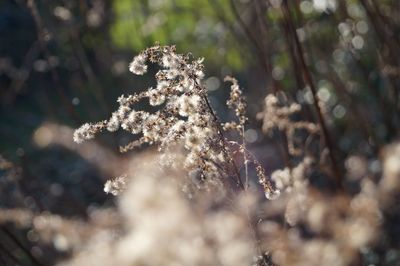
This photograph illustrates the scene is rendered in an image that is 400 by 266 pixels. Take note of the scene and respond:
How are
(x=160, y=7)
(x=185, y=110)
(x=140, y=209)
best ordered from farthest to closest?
(x=160, y=7) → (x=185, y=110) → (x=140, y=209)

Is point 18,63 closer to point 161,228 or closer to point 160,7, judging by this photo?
point 160,7

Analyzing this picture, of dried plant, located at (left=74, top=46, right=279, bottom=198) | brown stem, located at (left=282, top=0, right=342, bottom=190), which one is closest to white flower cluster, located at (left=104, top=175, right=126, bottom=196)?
dried plant, located at (left=74, top=46, right=279, bottom=198)

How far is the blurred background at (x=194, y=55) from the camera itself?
2732 mm

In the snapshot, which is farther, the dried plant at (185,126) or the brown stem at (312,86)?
the brown stem at (312,86)

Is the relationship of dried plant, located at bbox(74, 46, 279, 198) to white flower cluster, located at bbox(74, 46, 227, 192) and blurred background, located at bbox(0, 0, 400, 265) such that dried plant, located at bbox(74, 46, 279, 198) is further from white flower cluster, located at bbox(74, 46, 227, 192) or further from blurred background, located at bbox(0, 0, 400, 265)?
blurred background, located at bbox(0, 0, 400, 265)

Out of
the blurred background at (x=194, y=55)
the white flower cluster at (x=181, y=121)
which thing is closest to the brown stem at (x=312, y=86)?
the blurred background at (x=194, y=55)

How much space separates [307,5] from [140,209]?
3.89 m

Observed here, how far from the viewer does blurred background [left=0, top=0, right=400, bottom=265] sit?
2.73m

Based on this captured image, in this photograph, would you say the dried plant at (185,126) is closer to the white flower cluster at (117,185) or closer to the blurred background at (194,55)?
the white flower cluster at (117,185)

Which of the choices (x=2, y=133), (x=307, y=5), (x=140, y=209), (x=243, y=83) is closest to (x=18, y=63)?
(x=2, y=133)

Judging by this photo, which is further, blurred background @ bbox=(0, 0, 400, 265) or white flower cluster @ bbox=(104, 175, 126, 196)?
blurred background @ bbox=(0, 0, 400, 265)

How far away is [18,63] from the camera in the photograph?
7301mm

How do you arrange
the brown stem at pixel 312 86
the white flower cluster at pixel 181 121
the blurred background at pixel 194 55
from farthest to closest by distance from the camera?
the blurred background at pixel 194 55 → the brown stem at pixel 312 86 → the white flower cluster at pixel 181 121

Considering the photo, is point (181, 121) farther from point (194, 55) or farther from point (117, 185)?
point (194, 55)
